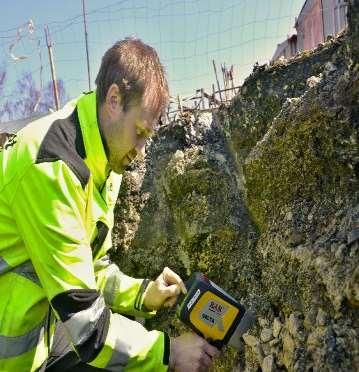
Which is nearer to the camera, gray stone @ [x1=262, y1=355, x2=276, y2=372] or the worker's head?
the worker's head

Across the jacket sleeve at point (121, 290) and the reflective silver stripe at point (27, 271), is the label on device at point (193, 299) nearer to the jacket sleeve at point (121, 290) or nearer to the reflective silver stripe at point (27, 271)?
the jacket sleeve at point (121, 290)

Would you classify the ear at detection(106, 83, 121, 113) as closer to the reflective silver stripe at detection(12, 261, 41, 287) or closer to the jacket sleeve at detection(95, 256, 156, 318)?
the reflective silver stripe at detection(12, 261, 41, 287)

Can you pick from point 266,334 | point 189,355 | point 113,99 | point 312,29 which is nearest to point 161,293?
point 189,355

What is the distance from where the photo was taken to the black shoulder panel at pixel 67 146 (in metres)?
Answer: 1.59

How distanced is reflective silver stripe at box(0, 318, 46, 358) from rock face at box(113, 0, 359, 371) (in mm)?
886

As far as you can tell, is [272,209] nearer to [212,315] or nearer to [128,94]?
[212,315]

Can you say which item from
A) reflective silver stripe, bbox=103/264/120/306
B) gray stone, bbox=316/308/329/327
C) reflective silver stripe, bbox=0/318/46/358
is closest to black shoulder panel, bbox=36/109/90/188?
reflective silver stripe, bbox=0/318/46/358

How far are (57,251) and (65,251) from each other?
0.08ft

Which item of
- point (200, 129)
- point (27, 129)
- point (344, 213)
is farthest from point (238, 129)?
point (27, 129)

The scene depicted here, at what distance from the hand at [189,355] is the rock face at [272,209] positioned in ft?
0.98

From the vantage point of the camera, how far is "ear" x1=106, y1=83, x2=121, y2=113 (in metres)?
1.72

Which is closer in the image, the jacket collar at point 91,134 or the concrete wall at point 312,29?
the jacket collar at point 91,134

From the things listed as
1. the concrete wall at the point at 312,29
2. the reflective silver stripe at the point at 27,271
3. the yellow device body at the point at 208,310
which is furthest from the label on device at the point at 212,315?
the concrete wall at the point at 312,29

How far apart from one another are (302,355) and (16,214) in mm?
1136
